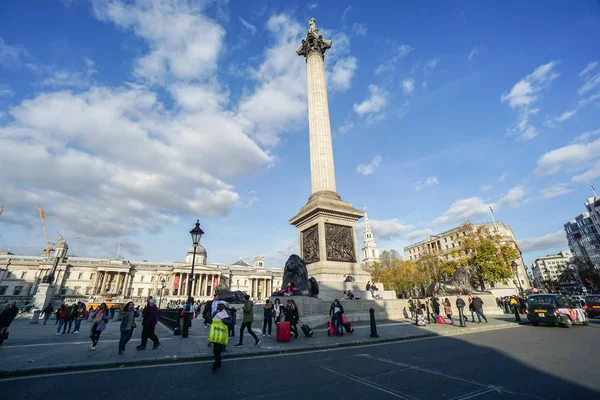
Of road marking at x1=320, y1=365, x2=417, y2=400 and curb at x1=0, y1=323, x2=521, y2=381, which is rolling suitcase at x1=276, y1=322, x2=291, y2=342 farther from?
road marking at x1=320, y1=365, x2=417, y2=400

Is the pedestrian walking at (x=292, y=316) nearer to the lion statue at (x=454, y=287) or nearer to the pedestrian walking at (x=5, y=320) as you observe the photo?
the pedestrian walking at (x=5, y=320)

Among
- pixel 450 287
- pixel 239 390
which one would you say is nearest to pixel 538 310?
pixel 450 287

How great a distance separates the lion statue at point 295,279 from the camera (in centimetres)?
1577

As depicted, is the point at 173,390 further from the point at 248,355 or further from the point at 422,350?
the point at 422,350

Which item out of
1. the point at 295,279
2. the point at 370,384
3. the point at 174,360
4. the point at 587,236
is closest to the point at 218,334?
the point at 174,360

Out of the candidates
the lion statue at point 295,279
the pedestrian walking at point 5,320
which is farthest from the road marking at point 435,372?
the pedestrian walking at point 5,320

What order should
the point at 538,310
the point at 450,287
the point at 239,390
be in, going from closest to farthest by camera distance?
the point at 239,390 → the point at 538,310 → the point at 450,287

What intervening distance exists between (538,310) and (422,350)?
38.6 ft

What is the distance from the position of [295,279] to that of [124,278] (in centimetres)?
9523

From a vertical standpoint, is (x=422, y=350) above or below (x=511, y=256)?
below

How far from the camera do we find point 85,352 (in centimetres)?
902

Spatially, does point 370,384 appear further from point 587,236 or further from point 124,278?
point 587,236

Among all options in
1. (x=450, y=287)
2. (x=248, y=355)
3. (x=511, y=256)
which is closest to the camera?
(x=248, y=355)

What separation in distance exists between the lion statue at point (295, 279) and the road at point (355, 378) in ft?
23.0
